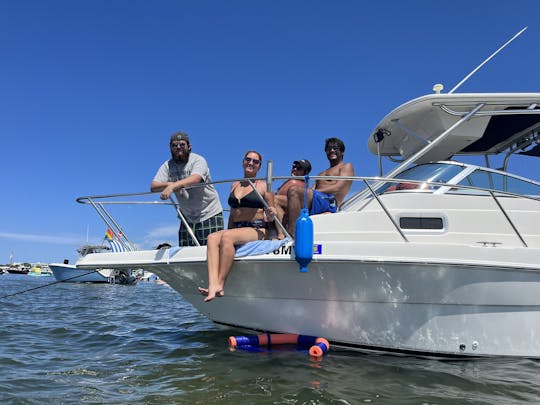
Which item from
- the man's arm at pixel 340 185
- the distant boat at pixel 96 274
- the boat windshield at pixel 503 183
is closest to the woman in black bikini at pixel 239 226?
the man's arm at pixel 340 185

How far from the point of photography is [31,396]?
11.1 feet

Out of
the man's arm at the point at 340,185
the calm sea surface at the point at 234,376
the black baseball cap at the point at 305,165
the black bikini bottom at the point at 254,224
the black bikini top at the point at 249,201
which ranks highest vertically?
the black baseball cap at the point at 305,165

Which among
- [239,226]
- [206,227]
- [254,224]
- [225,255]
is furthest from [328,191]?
[225,255]

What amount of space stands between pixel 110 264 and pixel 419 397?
3416 millimetres

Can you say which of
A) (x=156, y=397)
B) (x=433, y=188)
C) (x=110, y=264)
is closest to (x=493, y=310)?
(x=433, y=188)

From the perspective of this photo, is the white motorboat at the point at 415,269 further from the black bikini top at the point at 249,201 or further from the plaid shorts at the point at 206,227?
the black bikini top at the point at 249,201

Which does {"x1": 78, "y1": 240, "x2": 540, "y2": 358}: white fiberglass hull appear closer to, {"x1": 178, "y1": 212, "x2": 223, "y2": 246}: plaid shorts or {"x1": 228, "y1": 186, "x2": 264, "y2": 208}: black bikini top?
{"x1": 178, "y1": 212, "x2": 223, "y2": 246}: plaid shorts

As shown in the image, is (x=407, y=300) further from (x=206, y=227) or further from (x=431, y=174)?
(x=206, y=227)

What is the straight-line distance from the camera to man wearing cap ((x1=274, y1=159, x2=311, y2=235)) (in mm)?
5016

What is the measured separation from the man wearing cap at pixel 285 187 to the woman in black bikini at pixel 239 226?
233mm

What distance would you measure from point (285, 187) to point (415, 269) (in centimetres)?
174

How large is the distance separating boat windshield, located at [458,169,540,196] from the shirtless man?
1.38 meters

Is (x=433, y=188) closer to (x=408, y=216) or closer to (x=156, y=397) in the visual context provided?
(x=408, y=216)

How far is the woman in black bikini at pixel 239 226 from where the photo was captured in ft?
14.6
